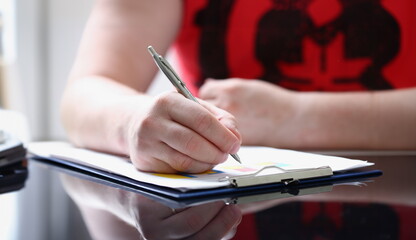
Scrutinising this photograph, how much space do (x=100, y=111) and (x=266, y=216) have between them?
1.12 ft

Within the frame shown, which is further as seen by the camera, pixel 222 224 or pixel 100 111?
pixel 100 111

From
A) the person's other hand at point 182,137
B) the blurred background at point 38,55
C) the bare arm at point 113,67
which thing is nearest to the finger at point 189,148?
the person's other hand at point 182,137

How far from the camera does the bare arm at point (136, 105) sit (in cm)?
45

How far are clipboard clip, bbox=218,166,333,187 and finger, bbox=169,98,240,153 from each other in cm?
3

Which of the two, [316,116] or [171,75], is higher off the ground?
[171,75]

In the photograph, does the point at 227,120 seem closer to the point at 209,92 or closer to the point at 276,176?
the point at 276,176

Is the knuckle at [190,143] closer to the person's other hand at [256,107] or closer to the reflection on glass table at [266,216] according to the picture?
the reflection on glass table at [266,216]

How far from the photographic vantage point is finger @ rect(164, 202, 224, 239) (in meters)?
0.32

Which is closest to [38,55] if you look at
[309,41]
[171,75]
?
[309,41]

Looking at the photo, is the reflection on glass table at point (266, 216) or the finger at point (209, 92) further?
the finger at point (209, 92)

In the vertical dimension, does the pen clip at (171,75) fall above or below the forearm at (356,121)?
above

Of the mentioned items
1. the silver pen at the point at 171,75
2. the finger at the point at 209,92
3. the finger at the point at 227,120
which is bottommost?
the finger at the point at 209,92

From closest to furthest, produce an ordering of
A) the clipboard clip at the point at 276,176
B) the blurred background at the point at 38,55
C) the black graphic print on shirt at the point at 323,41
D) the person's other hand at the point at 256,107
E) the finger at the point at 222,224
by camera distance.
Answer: the finger at the point at 222,224 → the clipboard clip at the point at 276,176 → the person's other hand at the point at 256,107 → the black graphic print on shirt at the point at 323,41 → the blurred background at the point at 38,55

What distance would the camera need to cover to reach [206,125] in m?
0.45
